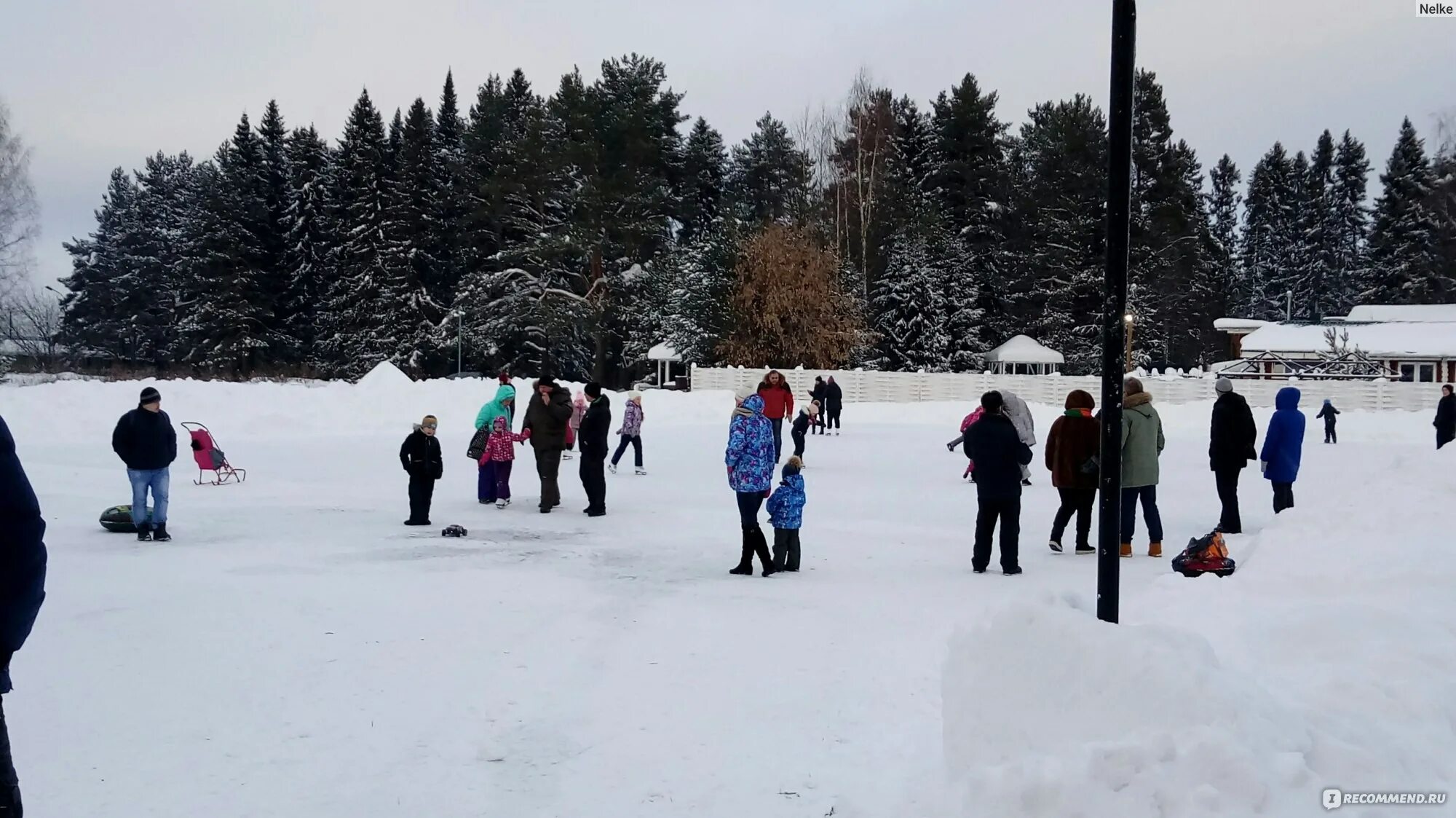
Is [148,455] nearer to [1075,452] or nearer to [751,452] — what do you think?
[751,452]

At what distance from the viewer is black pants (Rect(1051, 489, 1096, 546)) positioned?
10.7 meters

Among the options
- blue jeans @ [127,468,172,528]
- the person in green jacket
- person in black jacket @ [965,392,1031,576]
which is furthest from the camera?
blue jeans @ [127,468,172,528]

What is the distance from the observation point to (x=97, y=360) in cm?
6325

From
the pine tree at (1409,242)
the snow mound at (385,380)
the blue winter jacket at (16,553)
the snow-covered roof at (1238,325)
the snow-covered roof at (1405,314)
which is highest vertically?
the pine tree at (1409,242)

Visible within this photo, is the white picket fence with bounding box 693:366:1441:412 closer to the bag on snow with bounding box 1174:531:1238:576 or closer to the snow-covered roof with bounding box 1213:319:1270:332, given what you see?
the snow-covered roof with bounding box 1213:319:1270:332

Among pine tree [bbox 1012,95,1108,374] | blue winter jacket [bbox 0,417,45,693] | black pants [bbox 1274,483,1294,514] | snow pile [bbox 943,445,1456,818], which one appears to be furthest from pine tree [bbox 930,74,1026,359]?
blue winter jacket [bbox 0,417,45,693]

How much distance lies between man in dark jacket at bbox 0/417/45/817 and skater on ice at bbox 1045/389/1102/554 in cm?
878

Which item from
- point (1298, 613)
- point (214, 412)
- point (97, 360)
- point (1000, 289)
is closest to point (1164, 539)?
point (1298, 613)

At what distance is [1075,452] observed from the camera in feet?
34.3

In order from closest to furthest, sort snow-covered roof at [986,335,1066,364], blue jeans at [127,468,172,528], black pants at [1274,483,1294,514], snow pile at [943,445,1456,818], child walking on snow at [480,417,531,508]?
snow pile at [943,445,1456,818]
blue jeans at [127,468,172,528]
black pants at [1274,483,1294,514]
child walking on snow at [480,417,531,508]
snow-covered roof at [986,335,1066,364]

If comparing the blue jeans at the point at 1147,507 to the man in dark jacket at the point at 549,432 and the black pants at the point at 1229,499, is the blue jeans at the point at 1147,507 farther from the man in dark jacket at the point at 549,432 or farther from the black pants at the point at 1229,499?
the man in dark jacket at the point at 549,432

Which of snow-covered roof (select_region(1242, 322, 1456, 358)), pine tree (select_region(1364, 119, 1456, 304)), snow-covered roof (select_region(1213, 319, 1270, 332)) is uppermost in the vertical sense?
pine tree (select_region(1364, 119, 1456, 304))

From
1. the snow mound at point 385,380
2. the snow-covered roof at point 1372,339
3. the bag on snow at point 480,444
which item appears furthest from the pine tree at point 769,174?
the bag on snow at point 480,444

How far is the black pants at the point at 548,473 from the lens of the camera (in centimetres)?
1395
